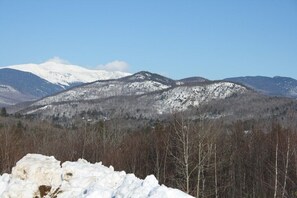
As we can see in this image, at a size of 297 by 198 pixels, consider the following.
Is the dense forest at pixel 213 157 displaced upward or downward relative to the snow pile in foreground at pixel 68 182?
downward

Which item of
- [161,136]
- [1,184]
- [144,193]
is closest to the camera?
[144,193]

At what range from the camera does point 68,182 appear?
17375mm

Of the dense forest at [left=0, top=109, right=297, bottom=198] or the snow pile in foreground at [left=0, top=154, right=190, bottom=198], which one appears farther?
the dense forest at [left=0, top=109, right=297, bottom=198]

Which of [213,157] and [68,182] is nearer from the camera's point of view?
[68,182]

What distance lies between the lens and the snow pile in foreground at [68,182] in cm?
1572

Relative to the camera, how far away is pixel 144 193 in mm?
15000

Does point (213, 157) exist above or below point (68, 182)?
below

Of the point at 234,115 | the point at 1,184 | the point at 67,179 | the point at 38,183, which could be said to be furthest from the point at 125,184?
the point at 234,115

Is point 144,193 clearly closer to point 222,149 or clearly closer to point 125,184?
point 125,184

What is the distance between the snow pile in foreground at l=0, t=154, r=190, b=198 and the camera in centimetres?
1572

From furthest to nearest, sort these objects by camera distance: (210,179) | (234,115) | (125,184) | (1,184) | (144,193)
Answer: (234,115) < (210,179) < (1,184) < (125,184) < (144,193)

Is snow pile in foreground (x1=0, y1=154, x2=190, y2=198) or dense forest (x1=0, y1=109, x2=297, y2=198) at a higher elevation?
snow pile in foreground (x1=0, y1=154, x2=190, y2=198)

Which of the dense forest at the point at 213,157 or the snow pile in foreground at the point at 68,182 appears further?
the dense forest at the point at 213,157

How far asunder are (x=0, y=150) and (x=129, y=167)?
14734mm
